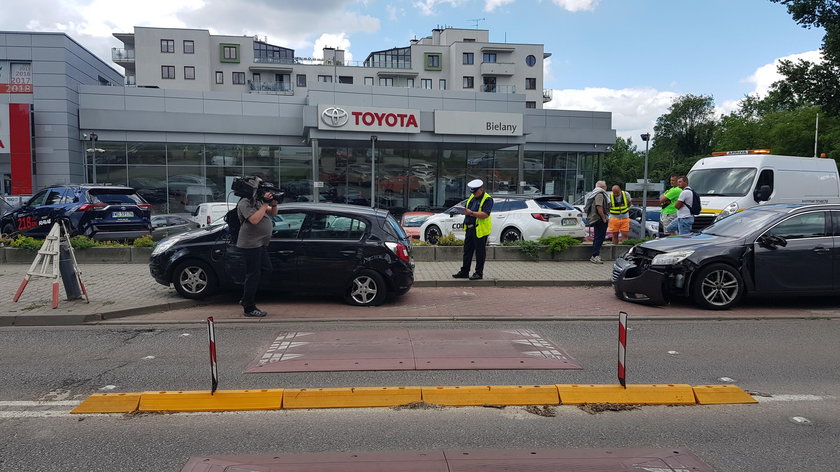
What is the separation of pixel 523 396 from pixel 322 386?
175cm

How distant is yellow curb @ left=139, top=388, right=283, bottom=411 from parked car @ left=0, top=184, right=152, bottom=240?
37.4 ft

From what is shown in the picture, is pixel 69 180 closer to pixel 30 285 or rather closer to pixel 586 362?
pixel 30 285

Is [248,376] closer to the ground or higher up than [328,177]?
closer to the ground

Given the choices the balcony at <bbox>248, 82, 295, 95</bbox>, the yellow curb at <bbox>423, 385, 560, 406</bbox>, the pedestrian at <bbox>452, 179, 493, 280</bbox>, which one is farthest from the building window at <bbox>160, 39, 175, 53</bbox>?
the yellow curb at <bbox>423, 385, 560, 406</bbox>

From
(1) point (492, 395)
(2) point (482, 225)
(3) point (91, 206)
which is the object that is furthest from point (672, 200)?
(3) point (91, 206)

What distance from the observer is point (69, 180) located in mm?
27188

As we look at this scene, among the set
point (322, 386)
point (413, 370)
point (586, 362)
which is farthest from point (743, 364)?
point (322, 386)

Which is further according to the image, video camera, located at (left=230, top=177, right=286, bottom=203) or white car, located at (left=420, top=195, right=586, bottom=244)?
white car, located at (left=420, top=195, right=586, bottom=244)

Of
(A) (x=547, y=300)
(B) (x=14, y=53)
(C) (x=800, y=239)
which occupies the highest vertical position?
(B) (x=14, y=53)

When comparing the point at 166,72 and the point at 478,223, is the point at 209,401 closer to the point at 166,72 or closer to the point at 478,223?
the point at 478,223

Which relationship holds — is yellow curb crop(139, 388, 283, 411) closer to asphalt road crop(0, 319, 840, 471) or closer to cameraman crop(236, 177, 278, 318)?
asphalt road crop(0, 319, 840, 471)

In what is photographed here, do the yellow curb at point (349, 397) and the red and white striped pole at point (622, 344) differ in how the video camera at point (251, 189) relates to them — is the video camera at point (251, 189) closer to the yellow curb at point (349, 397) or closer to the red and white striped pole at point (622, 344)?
the yellow curb at point (349, 397)

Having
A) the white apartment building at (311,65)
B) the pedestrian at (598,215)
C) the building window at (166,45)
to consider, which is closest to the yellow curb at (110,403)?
the pedestrian at (598,215)

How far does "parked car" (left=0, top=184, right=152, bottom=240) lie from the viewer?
14547mm
